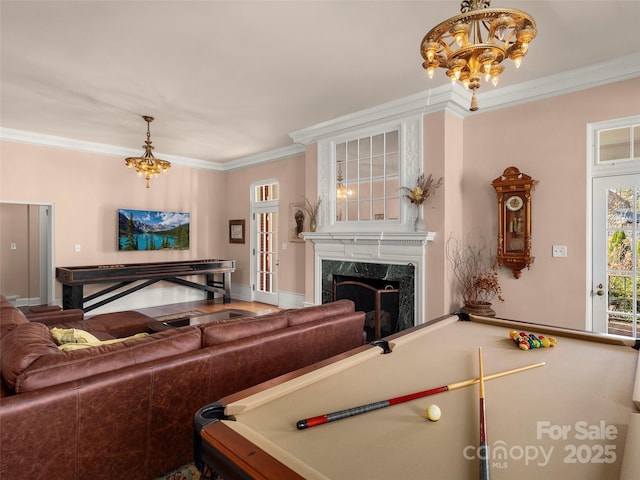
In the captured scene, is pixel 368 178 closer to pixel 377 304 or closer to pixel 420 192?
pixel 420 192

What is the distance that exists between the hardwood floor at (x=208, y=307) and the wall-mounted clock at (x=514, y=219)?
12.4 feet

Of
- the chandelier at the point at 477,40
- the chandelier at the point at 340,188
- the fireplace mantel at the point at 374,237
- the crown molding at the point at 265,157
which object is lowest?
the fireplace mantel at the point at 374,237

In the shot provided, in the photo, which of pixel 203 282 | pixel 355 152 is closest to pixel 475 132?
pixel 355 152

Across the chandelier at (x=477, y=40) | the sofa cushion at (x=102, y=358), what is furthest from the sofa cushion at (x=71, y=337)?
the chandelier at (x=477, y=40)

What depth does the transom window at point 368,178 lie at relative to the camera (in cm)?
457

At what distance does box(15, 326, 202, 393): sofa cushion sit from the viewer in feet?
4.78

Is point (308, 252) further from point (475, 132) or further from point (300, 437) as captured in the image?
point (300, 437)

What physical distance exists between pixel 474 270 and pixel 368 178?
1758 mm

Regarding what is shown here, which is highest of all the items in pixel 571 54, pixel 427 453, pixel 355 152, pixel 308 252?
pixel 571 54

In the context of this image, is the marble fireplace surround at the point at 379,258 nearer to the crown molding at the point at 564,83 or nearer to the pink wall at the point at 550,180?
the pink wall at the point at 550,180

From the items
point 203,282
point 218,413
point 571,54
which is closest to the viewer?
point 218,413

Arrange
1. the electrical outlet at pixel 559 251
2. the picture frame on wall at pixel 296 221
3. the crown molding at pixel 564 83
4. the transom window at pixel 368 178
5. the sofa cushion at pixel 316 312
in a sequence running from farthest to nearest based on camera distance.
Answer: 1. the picture frame on wall at pixel 296 221
2. the transom window at pixel 368 178
3. the electrical outlet at pixel 559 251
4. the crown molding at pixel 564 83
5. the sofa cushion at pixel 316 312

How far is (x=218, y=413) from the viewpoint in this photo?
1.14 metres

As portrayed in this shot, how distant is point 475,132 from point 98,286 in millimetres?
6205
